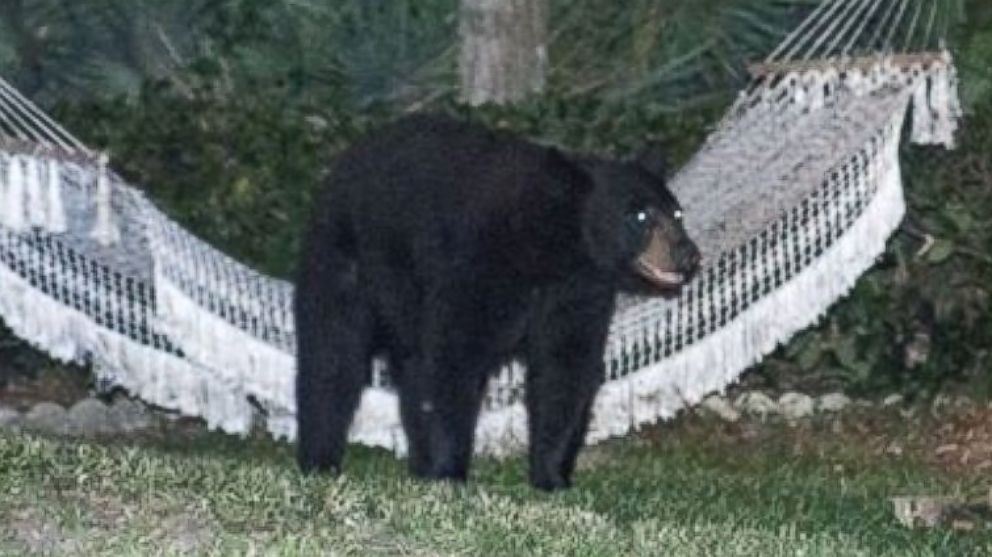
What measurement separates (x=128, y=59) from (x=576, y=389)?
429 cm

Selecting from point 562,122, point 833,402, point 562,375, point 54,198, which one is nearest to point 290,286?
point 54,198

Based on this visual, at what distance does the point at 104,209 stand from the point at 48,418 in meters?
1.38

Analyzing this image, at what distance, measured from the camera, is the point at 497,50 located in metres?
9.14

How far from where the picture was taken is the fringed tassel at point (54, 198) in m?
7.20

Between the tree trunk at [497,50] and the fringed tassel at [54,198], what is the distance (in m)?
2.10

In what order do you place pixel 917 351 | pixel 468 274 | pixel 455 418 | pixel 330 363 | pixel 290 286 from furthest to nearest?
pixel 917 351
pixel 290 286
pixel 330 363
pixel 455 418
pixel 468 274

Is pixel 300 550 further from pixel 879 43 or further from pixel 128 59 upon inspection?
pixel 128 59

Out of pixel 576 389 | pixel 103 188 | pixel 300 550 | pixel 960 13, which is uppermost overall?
pixel 960 13

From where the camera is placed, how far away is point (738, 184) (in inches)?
293

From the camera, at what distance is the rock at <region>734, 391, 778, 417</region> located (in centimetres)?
845

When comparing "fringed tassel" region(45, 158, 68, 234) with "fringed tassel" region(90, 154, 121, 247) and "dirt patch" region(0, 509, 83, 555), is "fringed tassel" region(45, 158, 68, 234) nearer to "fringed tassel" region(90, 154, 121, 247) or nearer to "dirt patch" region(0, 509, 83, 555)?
"fringed tassel" region(90, 154, 121, 247)

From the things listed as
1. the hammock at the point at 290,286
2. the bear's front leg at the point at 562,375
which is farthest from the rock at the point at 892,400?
the bear's front leg at the point at 562,375

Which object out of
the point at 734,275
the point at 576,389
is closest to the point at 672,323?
the point at 734,275

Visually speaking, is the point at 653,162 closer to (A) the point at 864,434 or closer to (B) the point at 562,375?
(B) the point at 562,375
